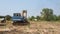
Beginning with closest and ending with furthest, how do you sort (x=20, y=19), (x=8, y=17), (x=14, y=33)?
(x=14, y=33)
(x=20, y=19)
(x=8, y=17)

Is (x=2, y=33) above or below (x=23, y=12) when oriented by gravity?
below

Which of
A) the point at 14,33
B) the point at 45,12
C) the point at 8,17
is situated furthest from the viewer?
the point at 45,12

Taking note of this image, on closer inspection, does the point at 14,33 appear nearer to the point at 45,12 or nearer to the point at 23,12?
the point at 23,12

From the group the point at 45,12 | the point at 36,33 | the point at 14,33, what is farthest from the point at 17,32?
the point at 45,12

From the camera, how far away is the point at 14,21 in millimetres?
22797

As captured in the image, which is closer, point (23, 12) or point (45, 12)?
point (23, 12)

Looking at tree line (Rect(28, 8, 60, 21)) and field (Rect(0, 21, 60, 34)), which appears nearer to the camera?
field (Rect(0, 21, 60, 34))

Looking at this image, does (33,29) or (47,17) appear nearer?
(33,29)

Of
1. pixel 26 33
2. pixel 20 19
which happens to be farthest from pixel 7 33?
pixel 20 19

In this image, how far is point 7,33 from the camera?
15.1 metres

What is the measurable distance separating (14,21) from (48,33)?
7.87m

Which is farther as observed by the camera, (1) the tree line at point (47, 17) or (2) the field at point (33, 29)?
(1) the tree line at point (47, 17)

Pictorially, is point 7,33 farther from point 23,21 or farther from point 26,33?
point 23,21

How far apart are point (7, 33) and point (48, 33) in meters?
3.73
